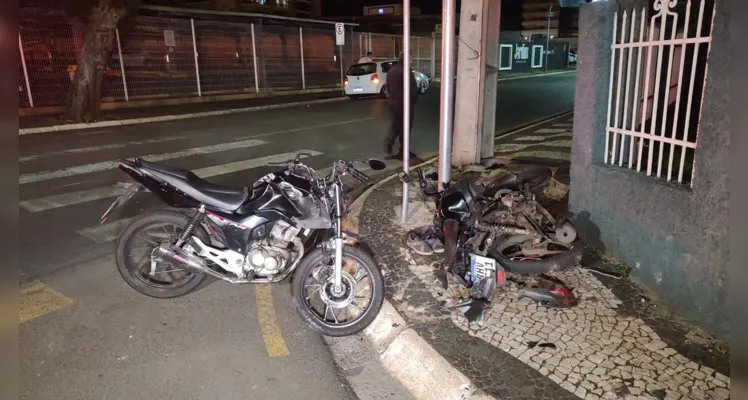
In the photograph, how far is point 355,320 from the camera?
157 inches

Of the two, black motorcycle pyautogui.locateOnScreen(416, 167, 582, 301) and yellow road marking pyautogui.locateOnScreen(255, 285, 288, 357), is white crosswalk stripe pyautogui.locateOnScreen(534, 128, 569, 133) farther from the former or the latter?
yellow road marking pyautogui.locateOnScreen(255, 285, 288, 357)

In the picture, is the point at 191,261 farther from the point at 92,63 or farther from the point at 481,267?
the point at 92,63

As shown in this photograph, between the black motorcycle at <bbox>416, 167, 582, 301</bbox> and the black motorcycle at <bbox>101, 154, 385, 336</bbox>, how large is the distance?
33.9 inches

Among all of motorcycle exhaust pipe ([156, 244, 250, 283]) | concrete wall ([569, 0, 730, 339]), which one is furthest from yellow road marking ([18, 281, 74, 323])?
concrete wall ([569, 0, 730, 339])

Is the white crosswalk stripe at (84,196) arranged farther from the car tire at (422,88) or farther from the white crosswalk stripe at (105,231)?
the car tire at (422,88)

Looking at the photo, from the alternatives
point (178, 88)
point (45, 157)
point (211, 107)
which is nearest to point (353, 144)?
point (45, 157)

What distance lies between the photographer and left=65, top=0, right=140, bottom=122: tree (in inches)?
541

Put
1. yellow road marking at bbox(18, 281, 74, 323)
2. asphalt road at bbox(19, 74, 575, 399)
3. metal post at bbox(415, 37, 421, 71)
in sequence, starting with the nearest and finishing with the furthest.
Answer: asphalt road at bbox(19, 74, 575, 399) < yellow road marking at bbox(18, 281, 74, 323) < metal post at bbox(415, 37, 421, 71)

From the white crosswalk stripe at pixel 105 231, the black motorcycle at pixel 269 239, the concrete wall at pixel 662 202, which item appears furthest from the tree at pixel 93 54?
the concrete wall at pixel 662 202

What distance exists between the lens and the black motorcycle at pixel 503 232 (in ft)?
14.6

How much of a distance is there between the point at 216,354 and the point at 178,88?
17949mm

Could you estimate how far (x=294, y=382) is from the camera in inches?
134

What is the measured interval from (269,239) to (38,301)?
2081mm

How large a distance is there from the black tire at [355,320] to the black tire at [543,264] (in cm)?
123
